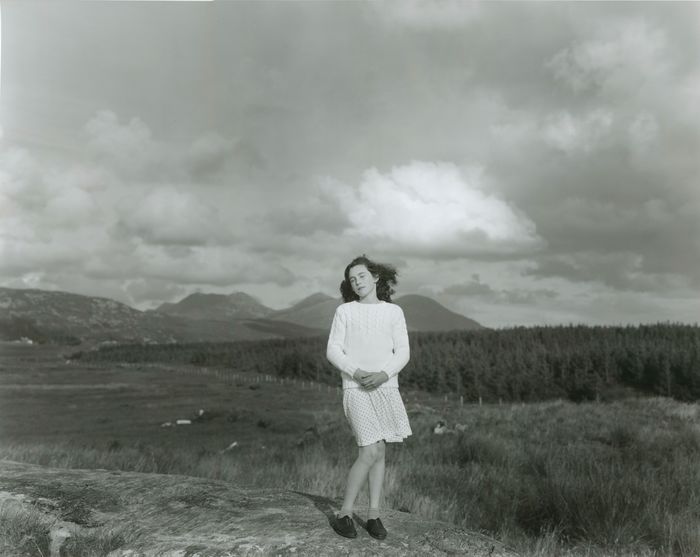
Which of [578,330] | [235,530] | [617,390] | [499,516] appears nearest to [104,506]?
[235,530]

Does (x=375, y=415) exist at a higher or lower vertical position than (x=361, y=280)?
lower

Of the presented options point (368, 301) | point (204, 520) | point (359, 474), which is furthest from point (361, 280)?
point (204, 520)

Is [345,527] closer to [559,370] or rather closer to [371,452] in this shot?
[371,452]

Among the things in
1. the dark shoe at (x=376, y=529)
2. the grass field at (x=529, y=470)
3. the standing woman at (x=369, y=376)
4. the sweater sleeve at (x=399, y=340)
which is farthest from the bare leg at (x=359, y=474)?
the grass field at (x=529, y=470)

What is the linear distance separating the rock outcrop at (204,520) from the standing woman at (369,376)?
28 cm

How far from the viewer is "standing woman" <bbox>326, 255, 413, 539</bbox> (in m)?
4.79

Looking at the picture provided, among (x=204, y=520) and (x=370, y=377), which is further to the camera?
(x=204, y=520)

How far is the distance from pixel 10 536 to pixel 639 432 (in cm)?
1522

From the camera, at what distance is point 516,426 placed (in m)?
19.9

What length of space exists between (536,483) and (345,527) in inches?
211

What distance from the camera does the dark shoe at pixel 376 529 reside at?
4.60 metres

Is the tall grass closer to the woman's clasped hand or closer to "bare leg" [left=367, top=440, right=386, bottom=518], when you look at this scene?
"bare leg" [left=367, top=440, right=386, bottom=518]

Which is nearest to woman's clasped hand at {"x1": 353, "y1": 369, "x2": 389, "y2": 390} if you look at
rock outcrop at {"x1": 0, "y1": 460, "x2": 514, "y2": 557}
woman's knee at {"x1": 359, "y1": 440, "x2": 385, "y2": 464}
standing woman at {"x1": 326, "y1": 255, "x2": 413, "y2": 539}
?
standing woman at {"x1": 326, "y1": 255, "x2": 413, "y2": 539}

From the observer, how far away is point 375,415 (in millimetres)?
4875
